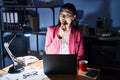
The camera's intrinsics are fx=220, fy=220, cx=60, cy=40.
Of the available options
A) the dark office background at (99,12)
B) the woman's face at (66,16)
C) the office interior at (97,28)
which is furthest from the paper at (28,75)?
the dark office background at (99,12)

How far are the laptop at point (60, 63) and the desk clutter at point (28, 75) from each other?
0.30 ft

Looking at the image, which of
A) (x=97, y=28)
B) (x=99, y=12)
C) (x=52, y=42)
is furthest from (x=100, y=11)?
(x=52, y=42)

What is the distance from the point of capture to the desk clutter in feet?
6.48

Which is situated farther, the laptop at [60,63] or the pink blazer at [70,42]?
the pink blazer at [70,42]

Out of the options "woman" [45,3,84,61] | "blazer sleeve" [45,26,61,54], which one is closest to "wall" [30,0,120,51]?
"woman" [45,3,84,61]

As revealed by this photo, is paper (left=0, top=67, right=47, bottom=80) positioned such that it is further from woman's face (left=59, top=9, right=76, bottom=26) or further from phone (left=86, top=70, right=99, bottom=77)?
woman's face (left=59, top=9, right=76, bottom=26)

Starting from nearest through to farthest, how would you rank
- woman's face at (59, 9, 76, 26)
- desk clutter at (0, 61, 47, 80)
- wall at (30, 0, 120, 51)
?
desk clutter at (0, 61, 47, 80) < woman's face at (59, 9, 76, 26) < wall at (30, 0, 120, 51)

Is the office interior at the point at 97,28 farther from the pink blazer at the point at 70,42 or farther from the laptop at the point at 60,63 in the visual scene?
the laptop at the point at 60,63

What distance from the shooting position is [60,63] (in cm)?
200

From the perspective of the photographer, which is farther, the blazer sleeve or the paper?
the blazer sleeve

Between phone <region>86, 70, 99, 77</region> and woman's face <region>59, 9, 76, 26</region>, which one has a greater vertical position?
woman's face <region>59, 9, 76, 26</region>

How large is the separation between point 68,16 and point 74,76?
0.84 meters

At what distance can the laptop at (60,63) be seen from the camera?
198 cm

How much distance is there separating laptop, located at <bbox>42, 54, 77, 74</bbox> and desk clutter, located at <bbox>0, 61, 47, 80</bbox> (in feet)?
0.30
